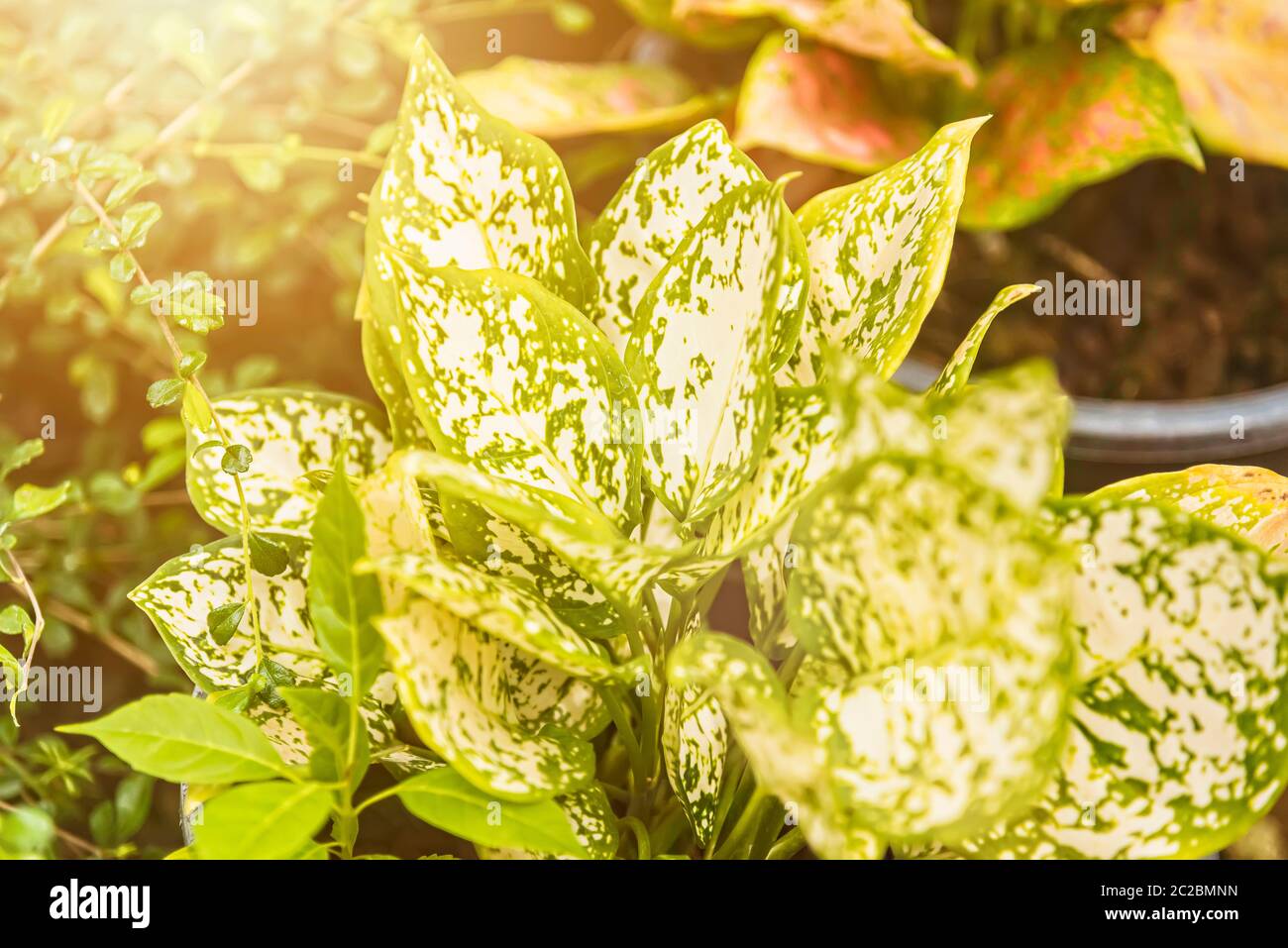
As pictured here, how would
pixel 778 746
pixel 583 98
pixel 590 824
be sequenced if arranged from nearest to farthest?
pixel 778 746 < pixel 590 824 < pixel 583 98

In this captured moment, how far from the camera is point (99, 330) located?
0.74 metres

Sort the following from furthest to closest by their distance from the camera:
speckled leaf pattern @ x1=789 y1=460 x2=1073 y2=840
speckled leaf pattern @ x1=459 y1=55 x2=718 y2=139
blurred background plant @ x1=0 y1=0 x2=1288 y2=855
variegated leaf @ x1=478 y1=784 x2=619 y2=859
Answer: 1. speckled leaf pattern @ x1=459 y1=55 x2=718 y2=139
2. blurred background plant @ x1=0 y1=0 x2=1288 y2=855
3. variegated leaf @ x1=478 y1=784 x2=619 y2=859
4. speckled leaf pattern @ x1=789 y1=460 x2=1073 y2=840

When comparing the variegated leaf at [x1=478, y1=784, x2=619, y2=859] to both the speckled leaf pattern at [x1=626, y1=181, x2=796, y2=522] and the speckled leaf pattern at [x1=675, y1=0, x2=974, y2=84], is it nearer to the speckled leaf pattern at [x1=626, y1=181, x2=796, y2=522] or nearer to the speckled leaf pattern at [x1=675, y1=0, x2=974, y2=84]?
the speckled leaf pattern at [x1=626, y1=181, x2=796, y2=522]

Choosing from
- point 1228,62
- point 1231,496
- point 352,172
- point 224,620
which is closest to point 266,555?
point 224,620

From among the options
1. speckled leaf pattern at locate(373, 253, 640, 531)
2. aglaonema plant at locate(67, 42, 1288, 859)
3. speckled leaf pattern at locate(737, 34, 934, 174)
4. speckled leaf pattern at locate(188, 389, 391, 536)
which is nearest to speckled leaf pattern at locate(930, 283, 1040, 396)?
aglaonema plant at locate(67, 42, 1288, 859)

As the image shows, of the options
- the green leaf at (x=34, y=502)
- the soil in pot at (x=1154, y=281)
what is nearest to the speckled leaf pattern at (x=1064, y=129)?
the soil in pot at (x=1154, y=281)

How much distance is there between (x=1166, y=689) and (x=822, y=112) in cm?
51

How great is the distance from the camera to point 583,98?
0.80 metres

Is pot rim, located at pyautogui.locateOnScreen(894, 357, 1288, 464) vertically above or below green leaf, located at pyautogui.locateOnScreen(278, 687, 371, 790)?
above

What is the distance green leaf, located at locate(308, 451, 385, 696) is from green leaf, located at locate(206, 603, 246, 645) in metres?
0.06

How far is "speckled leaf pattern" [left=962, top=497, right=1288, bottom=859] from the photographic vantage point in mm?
314

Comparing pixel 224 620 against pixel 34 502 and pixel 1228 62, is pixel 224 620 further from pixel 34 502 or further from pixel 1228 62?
pixel 1228 62

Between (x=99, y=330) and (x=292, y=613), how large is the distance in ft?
1.41

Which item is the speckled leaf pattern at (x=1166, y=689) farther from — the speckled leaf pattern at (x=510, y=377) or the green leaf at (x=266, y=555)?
the green leaf at (x=266, y=555)
